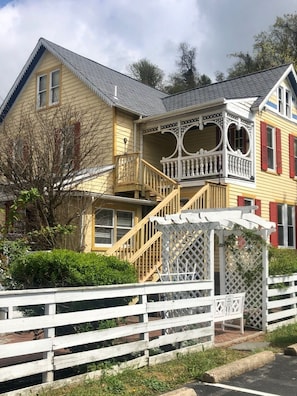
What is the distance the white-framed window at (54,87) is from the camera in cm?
2036

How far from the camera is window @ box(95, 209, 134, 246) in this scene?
1542cm

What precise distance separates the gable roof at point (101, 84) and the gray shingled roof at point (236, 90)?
3.26 ft

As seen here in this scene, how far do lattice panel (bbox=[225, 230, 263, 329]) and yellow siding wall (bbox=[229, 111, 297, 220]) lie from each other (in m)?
5.97

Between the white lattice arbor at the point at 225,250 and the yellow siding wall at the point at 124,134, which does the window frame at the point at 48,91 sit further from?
the white lattice arbor at the point at 225,250

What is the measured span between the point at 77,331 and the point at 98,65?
58.6 feet

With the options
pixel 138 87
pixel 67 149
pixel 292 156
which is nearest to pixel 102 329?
pixel 67 149

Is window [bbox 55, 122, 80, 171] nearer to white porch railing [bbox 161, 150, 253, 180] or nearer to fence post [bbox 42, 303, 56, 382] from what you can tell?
white porch railing [bbox 161, 150, 253, 180]

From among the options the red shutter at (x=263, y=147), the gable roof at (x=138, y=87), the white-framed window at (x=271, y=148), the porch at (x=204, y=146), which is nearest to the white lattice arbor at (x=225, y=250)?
the porch at (x=204, y=146)

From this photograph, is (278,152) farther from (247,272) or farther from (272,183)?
(247,272)

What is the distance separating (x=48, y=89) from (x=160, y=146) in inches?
223

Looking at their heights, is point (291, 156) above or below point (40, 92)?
below

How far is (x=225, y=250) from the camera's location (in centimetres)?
1056

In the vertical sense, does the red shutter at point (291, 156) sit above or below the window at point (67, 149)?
above

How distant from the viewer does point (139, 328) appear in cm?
657
